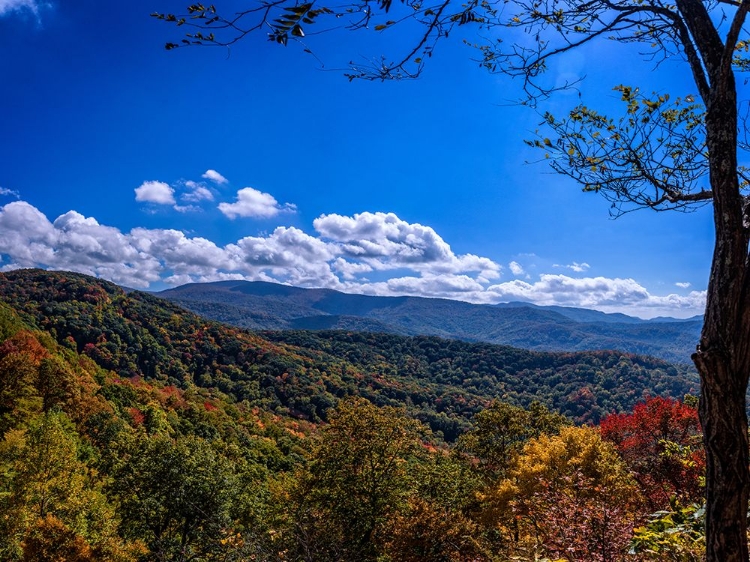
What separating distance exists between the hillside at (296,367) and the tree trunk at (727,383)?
71792 millimetres

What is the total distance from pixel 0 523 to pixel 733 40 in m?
20.8

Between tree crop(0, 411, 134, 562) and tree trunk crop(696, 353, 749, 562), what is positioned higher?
tree trunk crop(696, 353, 749, 562)

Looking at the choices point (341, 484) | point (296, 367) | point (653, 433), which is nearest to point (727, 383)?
point (341, 484)

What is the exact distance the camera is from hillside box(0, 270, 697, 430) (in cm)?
7875

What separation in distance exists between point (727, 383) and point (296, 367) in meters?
95.7

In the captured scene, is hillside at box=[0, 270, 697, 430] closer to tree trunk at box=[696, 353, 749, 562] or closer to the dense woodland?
the dense woodland

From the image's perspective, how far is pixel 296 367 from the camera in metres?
94.0

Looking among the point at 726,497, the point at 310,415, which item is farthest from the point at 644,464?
the point at 310,415

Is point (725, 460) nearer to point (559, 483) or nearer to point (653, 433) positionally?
point (559, 483)

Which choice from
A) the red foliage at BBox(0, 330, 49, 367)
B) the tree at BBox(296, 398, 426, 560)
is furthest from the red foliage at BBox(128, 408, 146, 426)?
the tree at BBox(296, 398, 426, 560)

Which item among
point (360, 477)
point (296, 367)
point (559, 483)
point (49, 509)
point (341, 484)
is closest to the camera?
point (559, 483)

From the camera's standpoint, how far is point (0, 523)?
550 inches

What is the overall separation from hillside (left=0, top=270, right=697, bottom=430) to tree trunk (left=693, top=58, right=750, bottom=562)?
236ft

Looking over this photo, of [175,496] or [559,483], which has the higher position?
[559,483]
